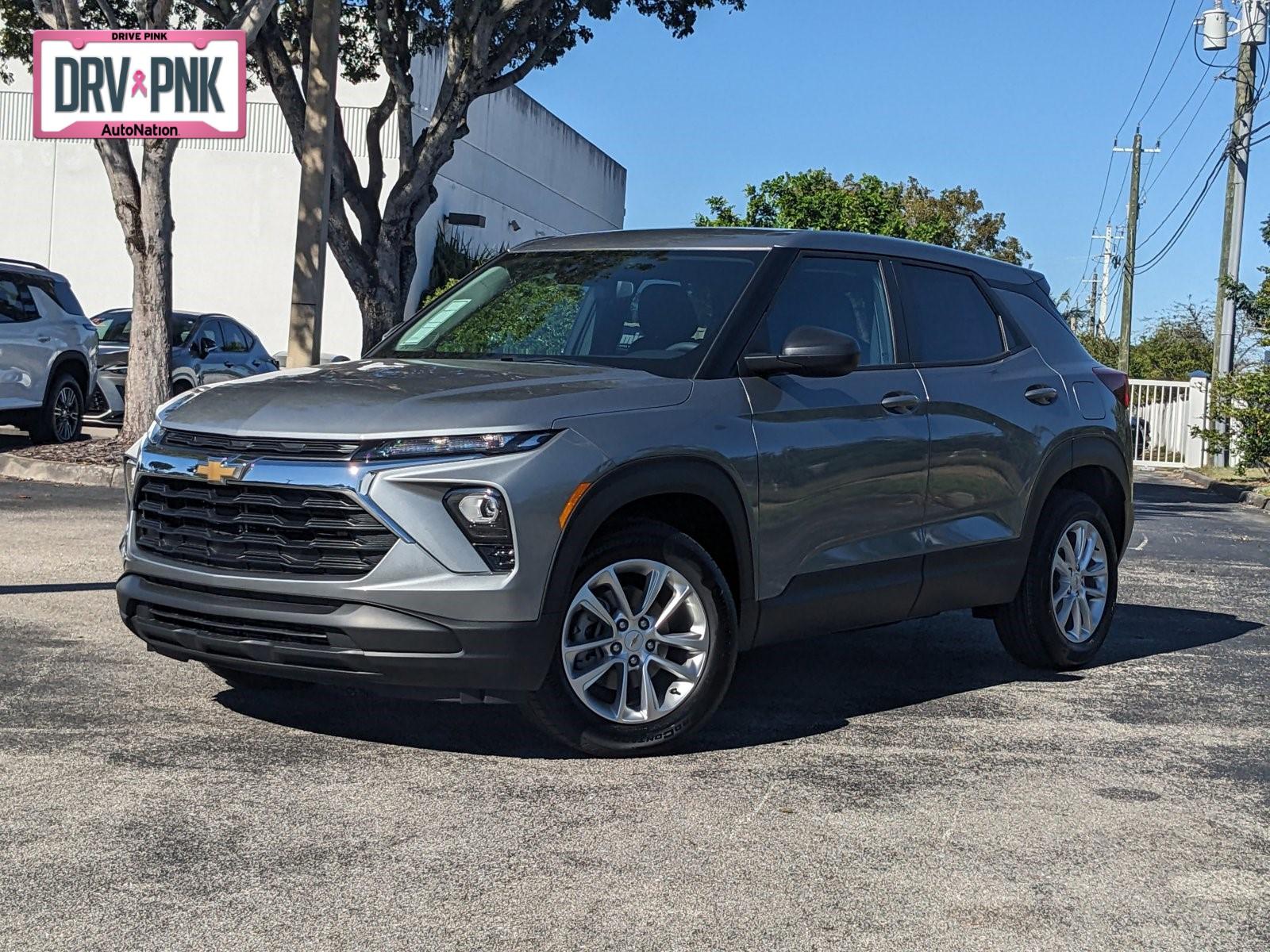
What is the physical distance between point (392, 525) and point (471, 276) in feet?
7.78

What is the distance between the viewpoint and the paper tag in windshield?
6.89 m

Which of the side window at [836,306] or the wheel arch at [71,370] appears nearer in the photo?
the side window at [836,306]

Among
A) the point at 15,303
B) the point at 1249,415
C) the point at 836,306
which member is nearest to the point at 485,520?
the point at 836,306

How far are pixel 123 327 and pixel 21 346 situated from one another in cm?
641

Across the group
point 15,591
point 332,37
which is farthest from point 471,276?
point 332,37

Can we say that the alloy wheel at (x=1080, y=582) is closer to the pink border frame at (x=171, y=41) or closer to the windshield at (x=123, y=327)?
the pink border frame at (x=171, y=41)

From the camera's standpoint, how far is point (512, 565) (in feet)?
17.0

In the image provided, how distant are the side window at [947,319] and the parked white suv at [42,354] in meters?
11.7

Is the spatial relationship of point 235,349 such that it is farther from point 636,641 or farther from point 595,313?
point 636,641

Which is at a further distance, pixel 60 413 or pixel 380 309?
pixel 380 309

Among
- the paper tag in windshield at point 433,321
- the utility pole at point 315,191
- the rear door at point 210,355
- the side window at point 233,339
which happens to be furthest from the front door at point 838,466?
the side window at point 233,339

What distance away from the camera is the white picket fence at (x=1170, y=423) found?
3562cm

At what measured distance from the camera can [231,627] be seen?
5336 mm

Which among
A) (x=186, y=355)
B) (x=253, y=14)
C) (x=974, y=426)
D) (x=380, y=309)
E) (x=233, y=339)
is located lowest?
(x=974, y=426)
